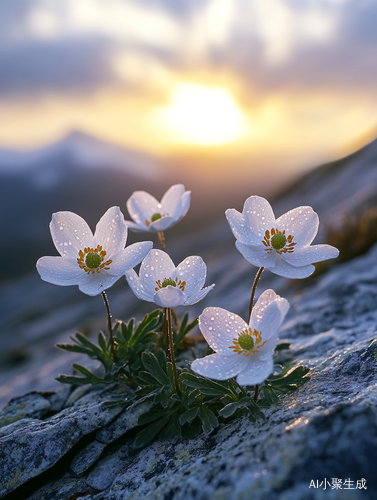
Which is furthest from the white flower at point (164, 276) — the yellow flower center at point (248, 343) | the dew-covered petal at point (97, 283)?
the yellow flower center at point (248, 343)

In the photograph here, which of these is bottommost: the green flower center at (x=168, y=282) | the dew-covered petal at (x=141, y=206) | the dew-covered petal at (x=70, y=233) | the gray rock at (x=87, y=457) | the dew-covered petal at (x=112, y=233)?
the gray rock at (x=87, y=457)

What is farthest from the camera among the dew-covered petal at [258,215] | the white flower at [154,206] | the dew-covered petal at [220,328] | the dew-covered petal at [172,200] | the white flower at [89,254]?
the dew-covered petal at [172,200]

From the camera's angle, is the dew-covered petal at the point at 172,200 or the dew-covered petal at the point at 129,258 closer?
the dew-covered petal at the point at 129,258

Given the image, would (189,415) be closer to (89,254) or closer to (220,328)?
(220,328)

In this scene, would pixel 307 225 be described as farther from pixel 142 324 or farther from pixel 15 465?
pixel 15 465

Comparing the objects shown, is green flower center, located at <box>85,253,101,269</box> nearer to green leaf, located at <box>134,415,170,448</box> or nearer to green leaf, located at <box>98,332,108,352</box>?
green leaf, located at <box>98,332,108,352</box>

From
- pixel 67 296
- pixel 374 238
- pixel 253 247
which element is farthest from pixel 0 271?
pixel 253 247

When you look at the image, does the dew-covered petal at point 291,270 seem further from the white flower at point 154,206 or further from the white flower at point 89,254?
the white flower at point 154,206

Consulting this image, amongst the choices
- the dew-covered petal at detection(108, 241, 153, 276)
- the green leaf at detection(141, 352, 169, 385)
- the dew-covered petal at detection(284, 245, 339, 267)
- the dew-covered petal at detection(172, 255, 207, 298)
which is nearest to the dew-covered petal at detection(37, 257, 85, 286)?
the dew-covered petal at detection(108, 241, 153, 276)
